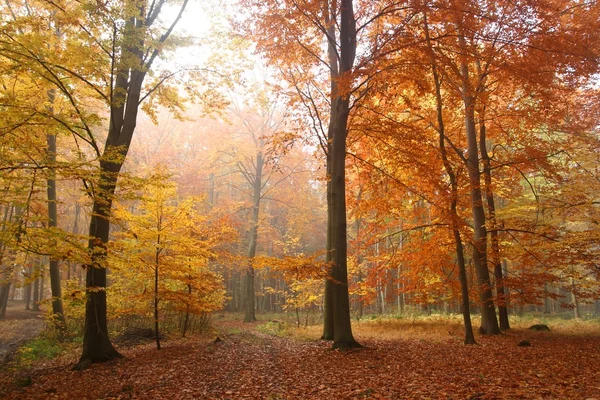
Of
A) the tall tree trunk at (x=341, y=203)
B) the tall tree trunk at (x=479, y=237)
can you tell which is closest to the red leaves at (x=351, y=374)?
the tall tree trunk at (x=341, y=203)

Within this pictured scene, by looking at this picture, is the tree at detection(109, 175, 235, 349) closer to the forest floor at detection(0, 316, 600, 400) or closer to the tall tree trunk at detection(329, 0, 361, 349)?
the forest floor at detection(0, 316, 600, 400)

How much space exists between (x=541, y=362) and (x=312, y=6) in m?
8.58

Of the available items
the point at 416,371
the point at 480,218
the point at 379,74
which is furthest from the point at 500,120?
the point at 416,371

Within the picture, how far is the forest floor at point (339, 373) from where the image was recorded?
17.0 ft

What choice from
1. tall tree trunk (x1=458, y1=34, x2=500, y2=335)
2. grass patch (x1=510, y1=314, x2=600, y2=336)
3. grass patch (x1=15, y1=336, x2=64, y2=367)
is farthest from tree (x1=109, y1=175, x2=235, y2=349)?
grass patch (x1=510, y1=314, x2=600, y2=336)

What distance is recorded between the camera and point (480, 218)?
11438mm

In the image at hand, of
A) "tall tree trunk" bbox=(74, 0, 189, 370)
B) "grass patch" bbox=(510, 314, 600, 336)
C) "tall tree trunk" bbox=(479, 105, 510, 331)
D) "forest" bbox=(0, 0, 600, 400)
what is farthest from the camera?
"grass patch" bbox=(510, 314, 600, 336)

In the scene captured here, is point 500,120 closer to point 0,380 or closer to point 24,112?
point 24,112

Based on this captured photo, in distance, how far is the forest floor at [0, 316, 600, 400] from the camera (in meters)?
5.17

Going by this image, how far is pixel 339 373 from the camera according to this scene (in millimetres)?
6512

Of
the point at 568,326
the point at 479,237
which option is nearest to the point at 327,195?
the point at 479,237

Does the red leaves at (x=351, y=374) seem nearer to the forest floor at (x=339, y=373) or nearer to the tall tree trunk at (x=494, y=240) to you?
the forest floor at (x=339, y=373)

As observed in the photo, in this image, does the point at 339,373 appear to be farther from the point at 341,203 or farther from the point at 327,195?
the point at 327,195

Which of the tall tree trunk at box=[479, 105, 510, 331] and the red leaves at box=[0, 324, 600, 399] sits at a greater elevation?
the tall tree trunk at box=[479, 105, 510, 331]
